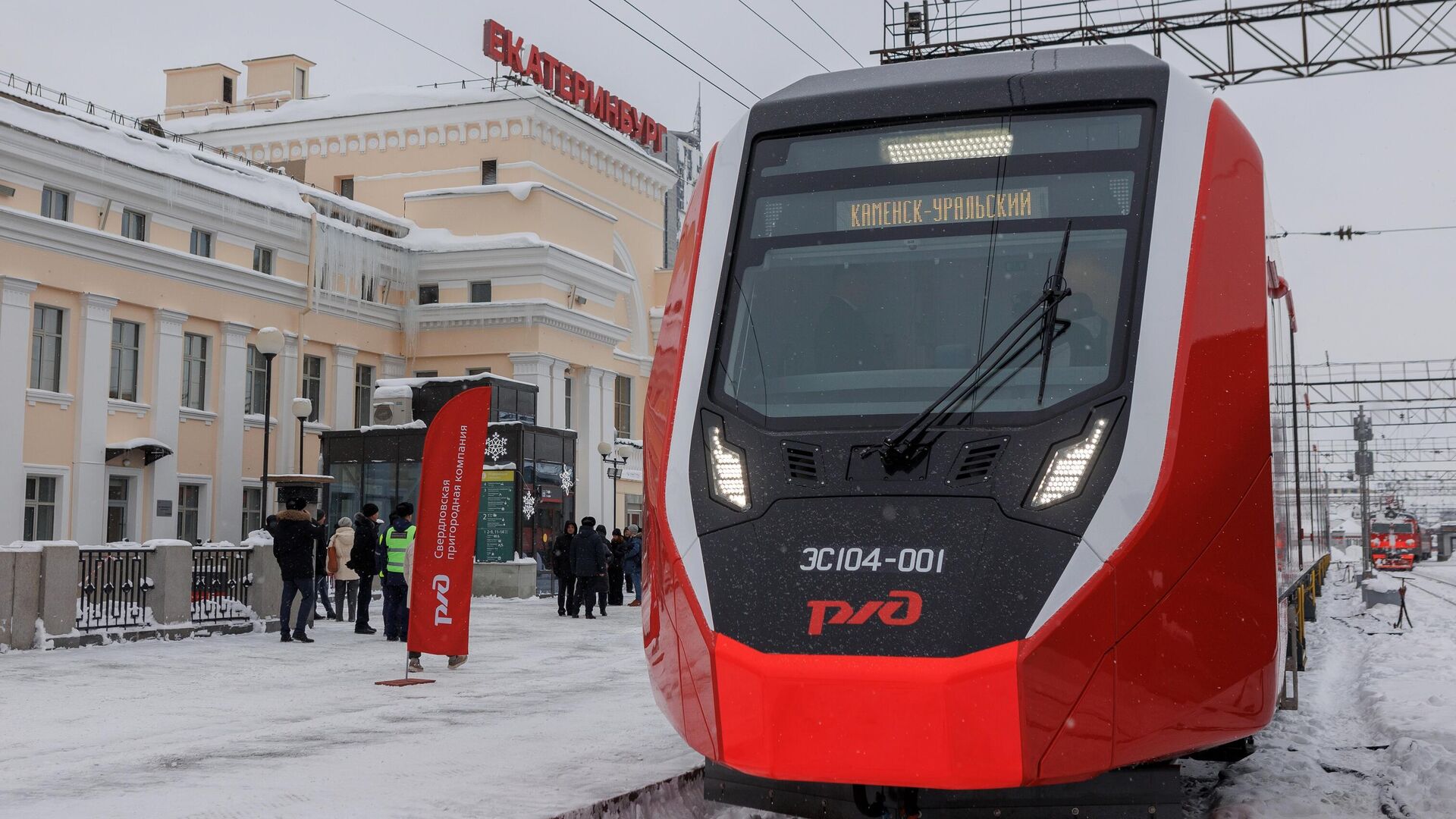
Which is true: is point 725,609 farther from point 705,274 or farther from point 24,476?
point 24,476

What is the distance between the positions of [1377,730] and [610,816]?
5978mm

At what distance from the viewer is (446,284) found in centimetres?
4441

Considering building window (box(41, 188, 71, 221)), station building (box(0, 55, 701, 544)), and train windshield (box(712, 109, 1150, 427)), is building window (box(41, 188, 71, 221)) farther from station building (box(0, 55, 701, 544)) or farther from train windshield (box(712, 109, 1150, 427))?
train windshield (box(712, 109, 1150, 427))

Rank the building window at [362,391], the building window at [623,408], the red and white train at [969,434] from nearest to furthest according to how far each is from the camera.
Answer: the red and white train at [969,434], the building window at [362,391], the building window at [623,408]

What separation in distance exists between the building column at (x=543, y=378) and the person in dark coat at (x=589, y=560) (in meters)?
19.2

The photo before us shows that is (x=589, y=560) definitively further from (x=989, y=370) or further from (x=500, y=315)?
(x=500, y=315)

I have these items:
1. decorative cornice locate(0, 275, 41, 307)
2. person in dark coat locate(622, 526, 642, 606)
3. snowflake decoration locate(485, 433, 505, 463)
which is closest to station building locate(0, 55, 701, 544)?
decorative cornice locate(0, 275, 41, 307)

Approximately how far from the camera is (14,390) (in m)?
30.8

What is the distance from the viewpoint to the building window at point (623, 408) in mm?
51688

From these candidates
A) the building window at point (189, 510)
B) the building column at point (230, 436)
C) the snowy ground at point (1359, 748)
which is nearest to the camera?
the snowy ground at point (1359, 748)

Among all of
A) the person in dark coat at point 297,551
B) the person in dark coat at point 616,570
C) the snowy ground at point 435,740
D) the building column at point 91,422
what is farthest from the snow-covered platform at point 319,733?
the building column at point 91,422

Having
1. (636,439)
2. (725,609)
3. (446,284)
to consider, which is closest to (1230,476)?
(725,609)

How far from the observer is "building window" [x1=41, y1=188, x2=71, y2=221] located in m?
31.6

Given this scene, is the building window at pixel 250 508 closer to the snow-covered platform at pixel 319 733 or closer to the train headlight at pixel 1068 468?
the snow-covered platform at pixel 319 733
